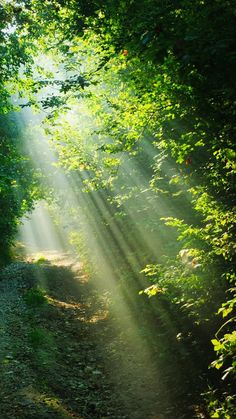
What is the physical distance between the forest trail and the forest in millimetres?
43

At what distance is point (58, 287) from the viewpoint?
1838 centimetres

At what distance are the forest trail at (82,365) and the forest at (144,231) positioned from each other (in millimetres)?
43

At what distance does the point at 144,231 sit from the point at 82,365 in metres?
4.57

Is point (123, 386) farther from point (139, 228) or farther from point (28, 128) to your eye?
point (28, 128)

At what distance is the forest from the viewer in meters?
4.47

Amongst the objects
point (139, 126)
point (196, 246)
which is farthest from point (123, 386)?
point (139, 126)

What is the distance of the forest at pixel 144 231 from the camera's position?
176 inches

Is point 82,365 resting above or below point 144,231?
below

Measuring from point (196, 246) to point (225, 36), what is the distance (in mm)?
3610

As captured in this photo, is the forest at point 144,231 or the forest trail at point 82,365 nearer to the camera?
the forest at point 144,231

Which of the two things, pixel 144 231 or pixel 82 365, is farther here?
pixel 144 231

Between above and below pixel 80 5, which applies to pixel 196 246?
below

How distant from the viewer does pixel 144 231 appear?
11.6 meters

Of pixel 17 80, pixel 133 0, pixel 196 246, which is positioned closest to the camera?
pixel 133 0
